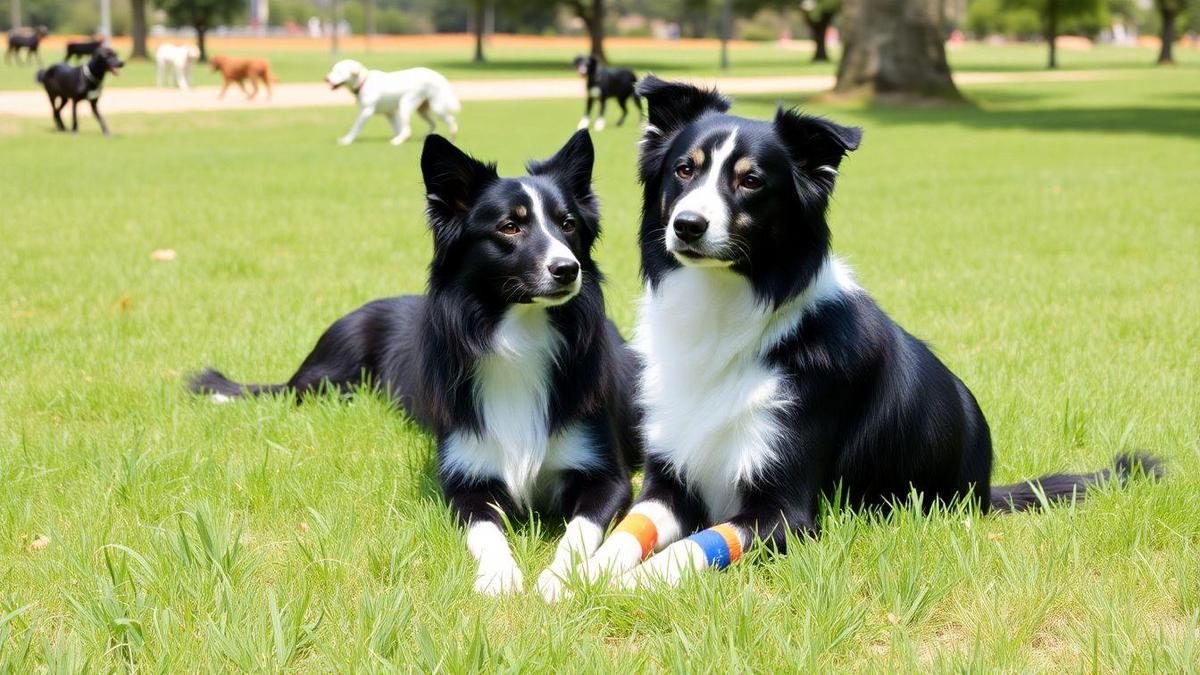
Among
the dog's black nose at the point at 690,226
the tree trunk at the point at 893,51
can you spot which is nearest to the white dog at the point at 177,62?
the tree trunk at the point at 893,51

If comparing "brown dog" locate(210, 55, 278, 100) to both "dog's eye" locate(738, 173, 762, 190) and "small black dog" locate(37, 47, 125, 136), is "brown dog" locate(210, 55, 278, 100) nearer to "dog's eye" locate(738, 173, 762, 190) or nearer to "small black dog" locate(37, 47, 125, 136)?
"small black dog" locate(37, 47, 125, 136)

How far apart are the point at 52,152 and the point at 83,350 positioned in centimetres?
1402

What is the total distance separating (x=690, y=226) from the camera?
3.42 meters

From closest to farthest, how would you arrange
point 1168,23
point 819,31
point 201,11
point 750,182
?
point 750,182 < point 201,11 < point 1168,23 < point 819,31

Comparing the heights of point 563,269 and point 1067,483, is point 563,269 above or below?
above

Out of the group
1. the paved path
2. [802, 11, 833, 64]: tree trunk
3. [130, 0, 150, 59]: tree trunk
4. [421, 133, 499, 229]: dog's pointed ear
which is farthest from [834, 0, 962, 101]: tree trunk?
[802, 11, 833, 64]: tree trunk

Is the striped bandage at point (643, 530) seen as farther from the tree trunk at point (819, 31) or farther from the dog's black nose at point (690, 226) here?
the tree trunk at point (819, 31)

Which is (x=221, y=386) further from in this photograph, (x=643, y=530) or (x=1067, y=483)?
(x=1067, y=483)

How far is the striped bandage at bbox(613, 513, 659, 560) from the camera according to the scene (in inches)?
144

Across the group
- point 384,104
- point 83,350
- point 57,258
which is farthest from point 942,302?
point 384,104

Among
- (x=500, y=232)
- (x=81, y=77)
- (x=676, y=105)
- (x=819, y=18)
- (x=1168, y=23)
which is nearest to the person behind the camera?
(x=676, y=105)

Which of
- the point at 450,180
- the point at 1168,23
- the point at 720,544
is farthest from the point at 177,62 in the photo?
the point at 1168,23

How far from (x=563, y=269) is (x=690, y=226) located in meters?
0.68

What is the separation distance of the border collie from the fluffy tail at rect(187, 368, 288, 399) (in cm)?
267
